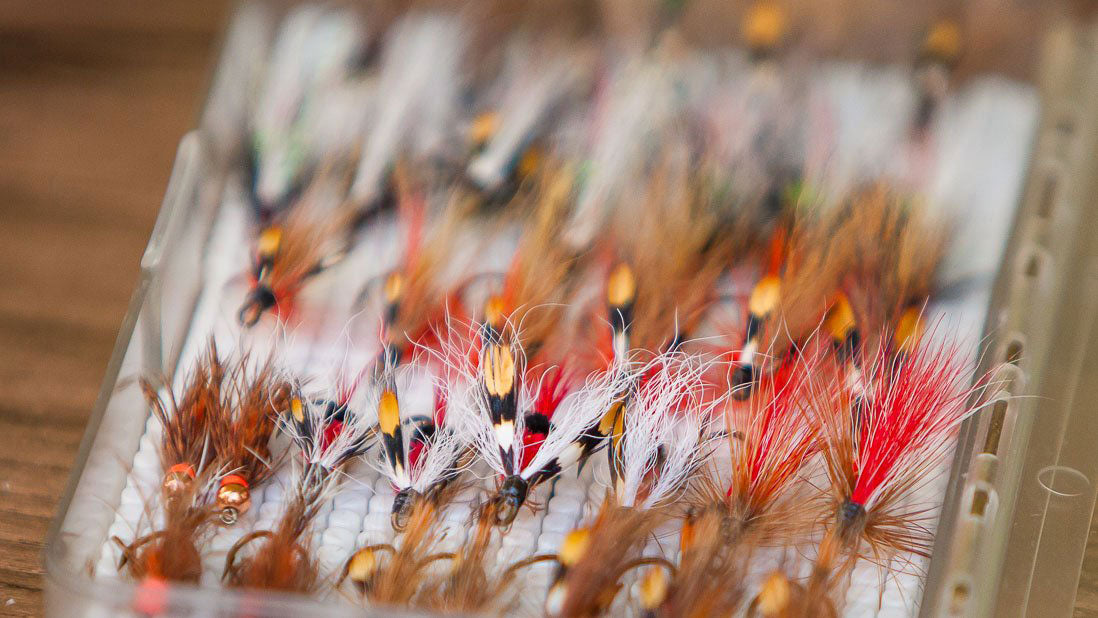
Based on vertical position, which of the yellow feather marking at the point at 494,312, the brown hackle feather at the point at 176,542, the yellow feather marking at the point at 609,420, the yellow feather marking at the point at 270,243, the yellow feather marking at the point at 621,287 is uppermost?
the yellow feather marking at the point at 621,287

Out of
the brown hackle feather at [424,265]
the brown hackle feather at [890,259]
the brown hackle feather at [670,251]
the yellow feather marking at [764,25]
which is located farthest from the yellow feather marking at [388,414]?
the yellow feather marking at [764,25]

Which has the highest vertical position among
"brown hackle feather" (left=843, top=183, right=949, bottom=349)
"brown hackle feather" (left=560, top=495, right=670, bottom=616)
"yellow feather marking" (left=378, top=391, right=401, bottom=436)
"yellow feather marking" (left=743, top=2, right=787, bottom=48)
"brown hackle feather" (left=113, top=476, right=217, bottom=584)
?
"yellow feather marking" (left=743, top=2, right=787, bottom=48)

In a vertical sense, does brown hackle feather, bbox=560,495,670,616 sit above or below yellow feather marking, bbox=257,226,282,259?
below

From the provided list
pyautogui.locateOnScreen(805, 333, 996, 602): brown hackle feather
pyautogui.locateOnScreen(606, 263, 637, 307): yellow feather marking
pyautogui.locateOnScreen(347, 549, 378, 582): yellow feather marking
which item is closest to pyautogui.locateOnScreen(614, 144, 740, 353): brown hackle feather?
pyautogui.locateOnScreen(606, 263, 637, 307): yellow feather marking

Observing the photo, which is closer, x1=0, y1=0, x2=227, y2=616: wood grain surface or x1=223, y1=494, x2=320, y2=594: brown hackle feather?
x1=223, y1=494, x2=320, y2=594: brown hackle feather

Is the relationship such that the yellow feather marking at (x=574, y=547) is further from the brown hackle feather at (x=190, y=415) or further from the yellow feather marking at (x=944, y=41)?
the yellow feather marking at (x=944, y=41)

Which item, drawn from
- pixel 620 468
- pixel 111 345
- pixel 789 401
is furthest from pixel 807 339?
pixel 111 345

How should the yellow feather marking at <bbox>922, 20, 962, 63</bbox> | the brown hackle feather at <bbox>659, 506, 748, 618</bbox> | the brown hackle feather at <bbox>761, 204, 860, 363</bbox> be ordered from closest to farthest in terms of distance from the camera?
the brown hackle feather at <bbox>659, 506, 748, 618</bbox> < the brown hackle feather at <bbox>761, 204, 860, 363</bbox> < the yellow feather marking at <bbox>922, 20, 962, 63</bbox>

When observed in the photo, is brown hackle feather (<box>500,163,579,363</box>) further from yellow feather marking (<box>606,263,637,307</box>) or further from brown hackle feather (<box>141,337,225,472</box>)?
brown hackle feather (<box>141,337,225,472</box>)
